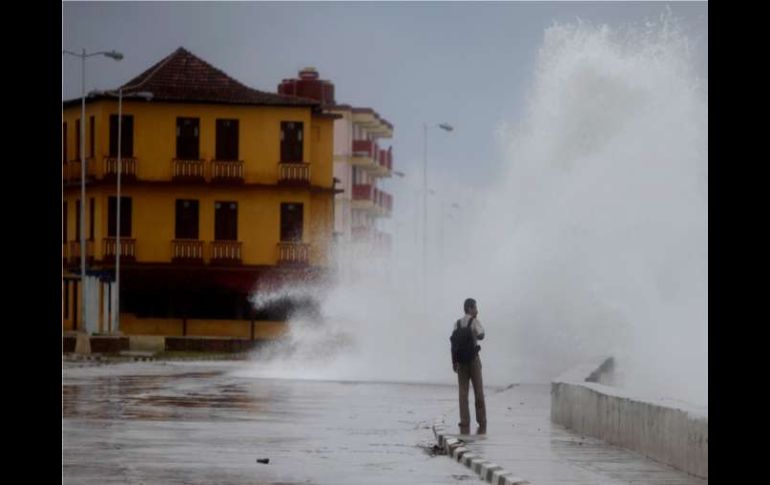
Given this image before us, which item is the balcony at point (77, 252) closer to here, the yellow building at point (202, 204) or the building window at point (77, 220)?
the yellow building at point (202, 204)

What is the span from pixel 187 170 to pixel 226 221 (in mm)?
2715

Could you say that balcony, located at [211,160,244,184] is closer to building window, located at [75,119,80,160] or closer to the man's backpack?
building window, located at [75,119,80,160]

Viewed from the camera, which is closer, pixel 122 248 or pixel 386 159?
pixel 122 248

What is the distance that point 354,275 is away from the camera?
8931 centimetres

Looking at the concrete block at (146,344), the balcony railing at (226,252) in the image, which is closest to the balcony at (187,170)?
the balcony railing at (226,252)

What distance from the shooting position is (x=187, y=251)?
256 feet

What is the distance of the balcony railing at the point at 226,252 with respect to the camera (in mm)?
78250

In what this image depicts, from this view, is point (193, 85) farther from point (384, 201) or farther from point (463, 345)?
point (463, 345)

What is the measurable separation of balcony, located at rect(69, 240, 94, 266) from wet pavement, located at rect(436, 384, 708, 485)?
Result: 167ft

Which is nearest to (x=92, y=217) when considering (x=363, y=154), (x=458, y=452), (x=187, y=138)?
(x=187, y=138)

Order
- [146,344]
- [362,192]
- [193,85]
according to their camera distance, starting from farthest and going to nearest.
→ [362,192] < [193,85] < [146,344]

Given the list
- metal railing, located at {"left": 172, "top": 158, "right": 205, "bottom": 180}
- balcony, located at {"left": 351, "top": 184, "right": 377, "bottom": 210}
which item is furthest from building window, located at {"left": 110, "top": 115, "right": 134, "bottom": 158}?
balcony, located at {"left": 351, "top": 184, "right": 377, "bottom": 210}
